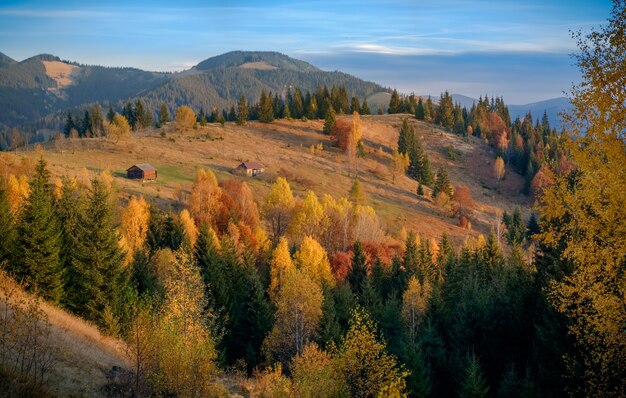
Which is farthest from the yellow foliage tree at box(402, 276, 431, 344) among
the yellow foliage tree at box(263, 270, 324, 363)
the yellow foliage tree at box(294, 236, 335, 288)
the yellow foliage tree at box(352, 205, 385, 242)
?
the yellow foliage tree at box(352, 205, 385, 242)

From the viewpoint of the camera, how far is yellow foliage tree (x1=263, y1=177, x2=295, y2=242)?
80.3 m

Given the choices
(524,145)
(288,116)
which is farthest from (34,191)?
(524,145)

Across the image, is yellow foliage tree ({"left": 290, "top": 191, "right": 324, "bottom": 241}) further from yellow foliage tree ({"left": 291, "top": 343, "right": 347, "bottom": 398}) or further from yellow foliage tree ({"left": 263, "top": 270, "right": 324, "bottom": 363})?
yellow foliage tree ({"left": 291, "top": 343, "right": 347, "bottom": 398})

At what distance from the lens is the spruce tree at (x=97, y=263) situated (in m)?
32.3

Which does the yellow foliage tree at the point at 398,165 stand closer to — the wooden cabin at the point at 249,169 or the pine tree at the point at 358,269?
the wooden cabin at the point at 249,169

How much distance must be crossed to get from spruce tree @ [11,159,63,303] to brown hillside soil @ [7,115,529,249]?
140 feet

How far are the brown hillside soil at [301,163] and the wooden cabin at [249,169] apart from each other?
7.05ft

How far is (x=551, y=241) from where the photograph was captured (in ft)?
40.7

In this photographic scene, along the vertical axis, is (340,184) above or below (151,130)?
below

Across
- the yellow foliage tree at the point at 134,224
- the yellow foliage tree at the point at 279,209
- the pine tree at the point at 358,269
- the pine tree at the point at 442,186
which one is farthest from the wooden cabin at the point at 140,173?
the pine tree at the point at 442,186

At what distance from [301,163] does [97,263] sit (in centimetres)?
9400

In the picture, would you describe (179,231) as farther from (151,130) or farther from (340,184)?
(151,130)

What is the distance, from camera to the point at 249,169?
10494 centimetres

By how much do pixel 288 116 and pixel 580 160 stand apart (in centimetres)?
15772
